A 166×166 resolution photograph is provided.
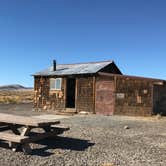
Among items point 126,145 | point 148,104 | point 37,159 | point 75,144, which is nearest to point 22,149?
point 37,159

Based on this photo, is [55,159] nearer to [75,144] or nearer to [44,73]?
[75,144]

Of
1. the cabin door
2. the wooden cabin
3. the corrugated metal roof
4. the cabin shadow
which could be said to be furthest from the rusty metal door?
the cabin shadow

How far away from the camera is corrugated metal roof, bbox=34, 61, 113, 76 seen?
21688 mm

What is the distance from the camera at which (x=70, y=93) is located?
79.2 ft

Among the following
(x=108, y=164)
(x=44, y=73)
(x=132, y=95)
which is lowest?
(x=108, y=164)

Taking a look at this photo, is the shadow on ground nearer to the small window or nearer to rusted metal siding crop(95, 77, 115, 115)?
rusted metal siding crop(95, 77, 115, 115)

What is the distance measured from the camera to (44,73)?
958 inches

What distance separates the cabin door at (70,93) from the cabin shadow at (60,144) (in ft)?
44.7

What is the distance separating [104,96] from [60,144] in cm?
1189

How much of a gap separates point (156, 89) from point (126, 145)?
10.7 meters

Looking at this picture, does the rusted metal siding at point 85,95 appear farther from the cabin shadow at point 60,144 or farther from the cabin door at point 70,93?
the cabin shadow at point 60,144

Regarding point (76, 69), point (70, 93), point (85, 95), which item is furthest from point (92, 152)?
point (70, 93)

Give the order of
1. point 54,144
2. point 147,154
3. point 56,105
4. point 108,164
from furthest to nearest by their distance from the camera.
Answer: point 56,105 < point 54,144 < point 147,154 < point 108,164

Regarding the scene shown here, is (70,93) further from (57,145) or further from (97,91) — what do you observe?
(57,145)
